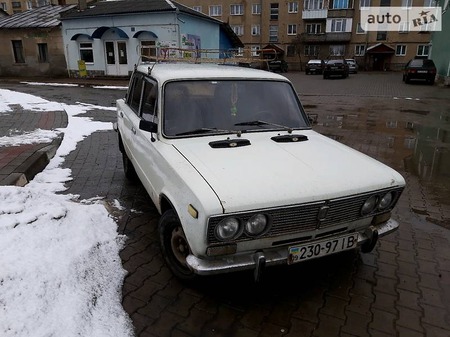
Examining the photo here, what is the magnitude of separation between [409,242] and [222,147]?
98.8 inches

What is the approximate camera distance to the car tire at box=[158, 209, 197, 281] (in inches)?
121

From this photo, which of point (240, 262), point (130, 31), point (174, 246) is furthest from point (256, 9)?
point (240, 262)

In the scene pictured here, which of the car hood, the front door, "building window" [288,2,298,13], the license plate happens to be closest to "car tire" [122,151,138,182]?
the car hood

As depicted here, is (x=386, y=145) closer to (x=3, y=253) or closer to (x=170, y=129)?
(x=170, y=129)

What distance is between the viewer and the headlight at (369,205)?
9.79 feet

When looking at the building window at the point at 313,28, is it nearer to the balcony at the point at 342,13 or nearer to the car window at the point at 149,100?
the balcony at the point at 342,13

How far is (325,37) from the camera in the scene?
5034cm

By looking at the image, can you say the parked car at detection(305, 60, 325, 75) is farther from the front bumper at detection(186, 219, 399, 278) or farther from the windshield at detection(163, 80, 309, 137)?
the front bumper at detection(186, 219, 399, 278)

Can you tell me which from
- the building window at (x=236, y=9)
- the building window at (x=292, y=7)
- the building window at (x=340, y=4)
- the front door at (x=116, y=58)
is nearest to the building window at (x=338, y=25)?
the building window at (x=340, y=4)

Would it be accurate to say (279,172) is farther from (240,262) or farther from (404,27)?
(404,27)

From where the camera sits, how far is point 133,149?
15.1 ft

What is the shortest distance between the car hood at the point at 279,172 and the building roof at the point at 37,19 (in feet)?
88.2

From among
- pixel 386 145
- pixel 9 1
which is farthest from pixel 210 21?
pixel 9 1

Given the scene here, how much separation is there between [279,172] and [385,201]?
1031 mm
